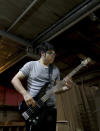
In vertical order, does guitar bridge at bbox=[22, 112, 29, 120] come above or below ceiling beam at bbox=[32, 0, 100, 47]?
below

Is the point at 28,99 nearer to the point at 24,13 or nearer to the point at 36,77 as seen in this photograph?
the point at 36,77

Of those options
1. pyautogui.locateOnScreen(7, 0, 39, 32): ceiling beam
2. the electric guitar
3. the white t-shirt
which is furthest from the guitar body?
pyautogui.locateOnScreen(7, 0, 39, 32): ceiling beam

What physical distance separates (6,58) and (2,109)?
7.19 feet

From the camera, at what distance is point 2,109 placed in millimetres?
6141

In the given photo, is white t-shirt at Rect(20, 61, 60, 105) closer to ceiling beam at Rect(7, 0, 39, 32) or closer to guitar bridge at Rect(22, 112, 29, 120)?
guitar bridge at Rect(22, 112, 29, 120)

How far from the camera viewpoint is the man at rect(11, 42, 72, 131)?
1.80 metres

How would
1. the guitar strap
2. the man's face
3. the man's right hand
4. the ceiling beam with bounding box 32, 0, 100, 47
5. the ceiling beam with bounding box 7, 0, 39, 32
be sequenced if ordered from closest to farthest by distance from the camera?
the man's right hand → the guitar strap → the man's face → the ceiling beam with bounding box 32, 0, 100, 47 → the ceiling beam with bounding box 7, 0, 39, 32

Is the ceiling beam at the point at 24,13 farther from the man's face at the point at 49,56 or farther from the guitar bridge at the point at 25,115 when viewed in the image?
the guitar bridge at the point at 25,115

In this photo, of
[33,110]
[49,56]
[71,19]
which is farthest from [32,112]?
[71,19]

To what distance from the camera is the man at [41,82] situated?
1805 mm

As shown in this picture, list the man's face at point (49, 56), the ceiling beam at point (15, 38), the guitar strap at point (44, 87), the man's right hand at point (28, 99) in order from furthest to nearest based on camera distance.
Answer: the ceiling beam at point (15, 38)
the man's face at point (49, 56)
the guitar strap at point (44, 87)
the man's right hand at point (28, 99)

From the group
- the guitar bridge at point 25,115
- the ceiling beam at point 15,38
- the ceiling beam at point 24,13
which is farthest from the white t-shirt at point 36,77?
the ceiling beam at point 15,38

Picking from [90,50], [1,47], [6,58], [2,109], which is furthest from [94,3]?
[2,109]

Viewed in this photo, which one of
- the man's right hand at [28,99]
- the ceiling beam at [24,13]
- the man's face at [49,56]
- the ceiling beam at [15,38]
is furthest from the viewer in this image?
the ceiling beam at [15,38]
